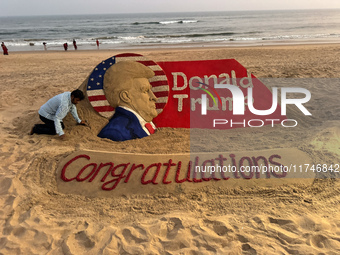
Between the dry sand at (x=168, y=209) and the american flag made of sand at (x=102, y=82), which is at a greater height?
the american flag made of sand at (x=102, y=82)

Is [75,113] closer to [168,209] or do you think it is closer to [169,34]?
[168,209]

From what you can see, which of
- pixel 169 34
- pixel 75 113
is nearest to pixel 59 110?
pixel 75 113

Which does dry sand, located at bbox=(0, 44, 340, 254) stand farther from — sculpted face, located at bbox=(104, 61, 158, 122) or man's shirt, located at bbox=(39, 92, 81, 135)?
sculpted face, located at bbox=(104, 61, 158, 122)

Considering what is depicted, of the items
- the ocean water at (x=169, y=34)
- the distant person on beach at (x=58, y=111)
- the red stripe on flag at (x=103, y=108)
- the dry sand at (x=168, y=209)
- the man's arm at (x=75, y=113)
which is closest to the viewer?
the dry sand at (x=168, y=209)

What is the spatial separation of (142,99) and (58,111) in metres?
1.41

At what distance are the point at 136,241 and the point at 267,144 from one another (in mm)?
2855

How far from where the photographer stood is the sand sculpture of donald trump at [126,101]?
4.46 metres

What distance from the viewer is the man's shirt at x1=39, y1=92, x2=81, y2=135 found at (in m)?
4.28

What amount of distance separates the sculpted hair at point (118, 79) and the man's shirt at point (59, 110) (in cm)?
63

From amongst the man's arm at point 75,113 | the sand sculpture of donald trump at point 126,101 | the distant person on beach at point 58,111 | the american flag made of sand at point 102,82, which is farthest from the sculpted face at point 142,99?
the man's arm at point 75,113

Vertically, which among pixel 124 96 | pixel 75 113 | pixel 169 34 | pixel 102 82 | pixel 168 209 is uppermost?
pixel 169 34

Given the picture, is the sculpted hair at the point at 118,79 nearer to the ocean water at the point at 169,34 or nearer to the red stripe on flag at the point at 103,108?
the red stripe on flag at the point at 103,108

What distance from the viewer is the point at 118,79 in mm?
4508

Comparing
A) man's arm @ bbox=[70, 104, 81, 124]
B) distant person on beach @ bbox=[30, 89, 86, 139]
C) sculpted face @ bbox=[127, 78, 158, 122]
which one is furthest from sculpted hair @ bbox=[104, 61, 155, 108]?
man's arm @ bbox=[70, 104, 81, 124]
